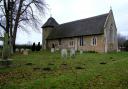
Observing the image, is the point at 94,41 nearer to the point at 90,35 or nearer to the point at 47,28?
the point at 90,35

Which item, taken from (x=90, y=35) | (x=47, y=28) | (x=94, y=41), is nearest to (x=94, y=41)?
(x=94, y=41)

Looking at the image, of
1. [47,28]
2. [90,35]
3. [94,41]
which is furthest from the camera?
[47,28]

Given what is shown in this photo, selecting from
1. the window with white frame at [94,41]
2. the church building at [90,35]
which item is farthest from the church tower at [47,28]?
the window with white frame at [94,41]

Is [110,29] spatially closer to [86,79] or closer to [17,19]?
[17,19]

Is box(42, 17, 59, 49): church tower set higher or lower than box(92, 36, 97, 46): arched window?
higher

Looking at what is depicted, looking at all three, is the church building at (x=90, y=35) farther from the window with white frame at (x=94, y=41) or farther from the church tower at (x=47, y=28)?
the church tower at (x=47, y=28)

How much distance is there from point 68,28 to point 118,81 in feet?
153

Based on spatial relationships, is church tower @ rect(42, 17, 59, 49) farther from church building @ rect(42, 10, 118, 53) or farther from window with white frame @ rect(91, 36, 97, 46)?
window with white frame @ rect(91, 36, 97, 46)

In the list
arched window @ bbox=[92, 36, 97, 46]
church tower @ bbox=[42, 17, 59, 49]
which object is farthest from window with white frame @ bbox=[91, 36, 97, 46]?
church tower @ bbox=[42, 17, 59, 49]

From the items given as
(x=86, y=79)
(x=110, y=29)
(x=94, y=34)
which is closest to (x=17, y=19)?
(x=94, y=34)

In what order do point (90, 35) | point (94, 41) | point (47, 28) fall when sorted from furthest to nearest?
point (47, 28), point (90, 35), point (94, 41)

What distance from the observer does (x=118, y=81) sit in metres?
11.6

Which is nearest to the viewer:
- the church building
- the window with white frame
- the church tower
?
the church building

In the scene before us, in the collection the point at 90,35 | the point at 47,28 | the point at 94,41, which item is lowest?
the point at 94,41
